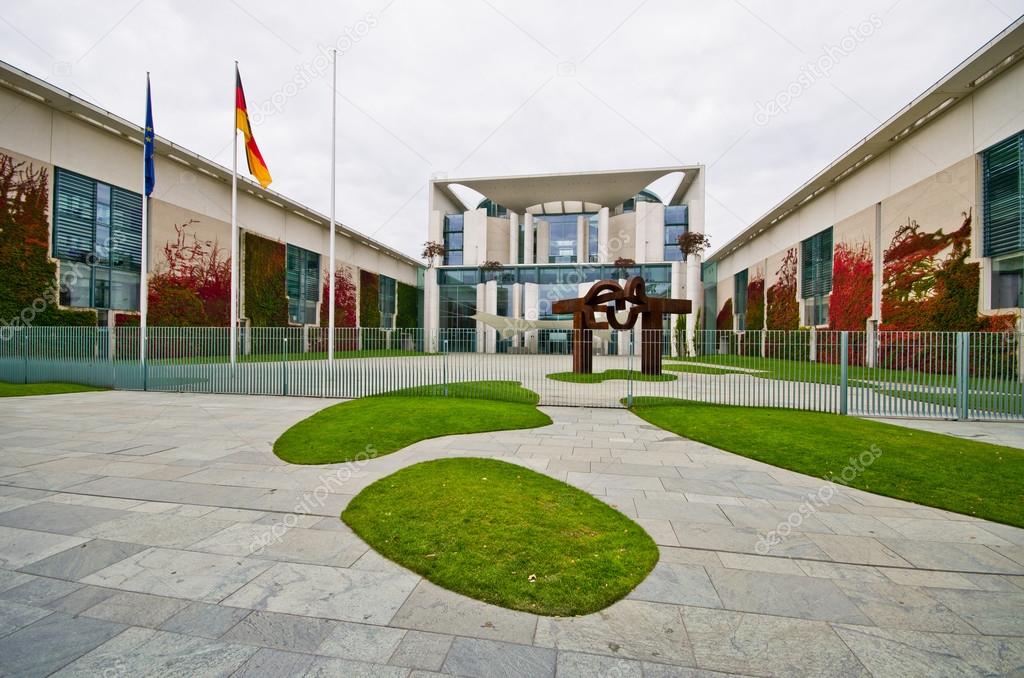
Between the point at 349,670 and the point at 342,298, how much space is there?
42.1 meters

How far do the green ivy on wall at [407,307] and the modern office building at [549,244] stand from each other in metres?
4.80

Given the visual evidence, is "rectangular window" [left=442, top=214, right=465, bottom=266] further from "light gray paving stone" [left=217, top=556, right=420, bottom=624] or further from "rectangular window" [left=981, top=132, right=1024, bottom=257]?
"light gray paving stone" [left=217, top=556, right=420, bottom=624]

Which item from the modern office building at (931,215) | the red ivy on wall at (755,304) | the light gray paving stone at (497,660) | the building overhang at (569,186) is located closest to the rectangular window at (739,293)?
the red ivy on wall at (755,304)

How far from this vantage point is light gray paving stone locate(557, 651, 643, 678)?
2389mm

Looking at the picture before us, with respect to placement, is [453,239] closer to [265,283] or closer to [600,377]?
[265,283]

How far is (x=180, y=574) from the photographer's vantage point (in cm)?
342

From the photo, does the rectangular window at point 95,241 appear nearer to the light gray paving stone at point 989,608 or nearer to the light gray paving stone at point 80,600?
the light gray paving stone at point 80,600

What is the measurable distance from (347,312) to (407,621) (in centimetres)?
4229

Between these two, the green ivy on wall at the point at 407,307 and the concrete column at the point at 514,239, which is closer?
the concrete column at the point at 514,239

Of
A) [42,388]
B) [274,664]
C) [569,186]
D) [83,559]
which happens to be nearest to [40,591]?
[83,559]

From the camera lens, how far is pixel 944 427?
389 inches

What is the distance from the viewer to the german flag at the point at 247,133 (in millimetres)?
16234

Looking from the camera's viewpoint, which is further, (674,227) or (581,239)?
(581,239)

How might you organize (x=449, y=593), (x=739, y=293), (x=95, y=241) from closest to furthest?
(x=449, y=593), (x=95, y=241), (x=739, y=293)
